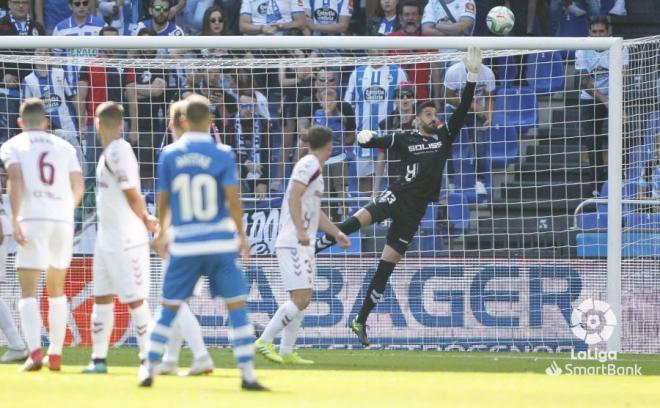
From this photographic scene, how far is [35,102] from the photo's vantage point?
34.2 feet

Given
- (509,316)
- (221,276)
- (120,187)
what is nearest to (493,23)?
(509,316)

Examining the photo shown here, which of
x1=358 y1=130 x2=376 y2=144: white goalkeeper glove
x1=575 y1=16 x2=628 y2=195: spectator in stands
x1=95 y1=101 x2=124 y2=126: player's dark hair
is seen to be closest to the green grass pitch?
x1=95 y1=101 x2=124 y2=126: player's dark hair

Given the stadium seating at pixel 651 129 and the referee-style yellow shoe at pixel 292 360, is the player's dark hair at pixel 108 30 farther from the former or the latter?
the stadium seating at pixel 651 129

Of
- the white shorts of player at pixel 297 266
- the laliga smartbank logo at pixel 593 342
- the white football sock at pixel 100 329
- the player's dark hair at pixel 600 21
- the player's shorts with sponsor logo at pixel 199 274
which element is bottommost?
the laliga smartbank logo at pixel 593 342

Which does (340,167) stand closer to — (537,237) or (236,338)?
(537,237)

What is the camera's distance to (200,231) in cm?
848

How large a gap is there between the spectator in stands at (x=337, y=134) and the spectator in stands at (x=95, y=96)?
7.32 ft

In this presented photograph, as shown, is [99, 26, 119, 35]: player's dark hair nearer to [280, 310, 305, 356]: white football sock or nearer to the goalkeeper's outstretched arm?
the goalkeeper's outstretched arm

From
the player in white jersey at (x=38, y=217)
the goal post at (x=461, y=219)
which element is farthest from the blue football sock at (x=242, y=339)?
the goal post at (x=461, y=219)

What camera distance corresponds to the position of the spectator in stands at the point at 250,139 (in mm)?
15875

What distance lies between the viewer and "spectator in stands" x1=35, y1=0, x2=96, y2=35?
1923 cm

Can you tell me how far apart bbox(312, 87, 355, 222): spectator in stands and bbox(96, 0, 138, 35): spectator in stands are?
15.0 feet

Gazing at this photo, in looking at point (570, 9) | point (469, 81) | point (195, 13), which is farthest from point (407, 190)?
point (570, 9)

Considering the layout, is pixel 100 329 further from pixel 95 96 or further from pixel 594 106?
pixel 594 106
